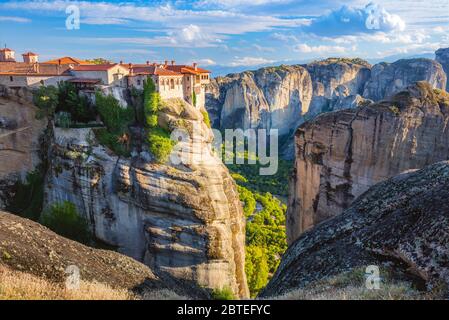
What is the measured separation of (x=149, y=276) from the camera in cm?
1424

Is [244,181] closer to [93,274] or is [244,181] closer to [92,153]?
[92,153]

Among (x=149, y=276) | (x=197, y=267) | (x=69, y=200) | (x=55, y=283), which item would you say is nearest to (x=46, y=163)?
(x=69, y=200)

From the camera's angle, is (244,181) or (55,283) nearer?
(55,283)

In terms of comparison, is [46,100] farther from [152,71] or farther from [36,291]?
[36,291]

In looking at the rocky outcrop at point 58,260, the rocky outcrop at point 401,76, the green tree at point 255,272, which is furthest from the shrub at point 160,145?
the rocky outcrop at point 401,76

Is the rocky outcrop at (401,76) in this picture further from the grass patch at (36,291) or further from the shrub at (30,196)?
the grass patch at (36,291)

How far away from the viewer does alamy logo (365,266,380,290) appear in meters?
8.72

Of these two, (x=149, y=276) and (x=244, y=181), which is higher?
(x=149, y=276)

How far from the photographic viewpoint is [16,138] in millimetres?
30812

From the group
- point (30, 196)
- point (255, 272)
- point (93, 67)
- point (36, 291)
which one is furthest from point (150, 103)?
point (36, 291)

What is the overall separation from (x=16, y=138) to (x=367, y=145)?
83.4ft

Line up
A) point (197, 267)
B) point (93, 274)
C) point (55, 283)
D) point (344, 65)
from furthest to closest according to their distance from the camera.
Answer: point (344, 65) → point (197, 267) → point (93, 274) → point (55, 283)

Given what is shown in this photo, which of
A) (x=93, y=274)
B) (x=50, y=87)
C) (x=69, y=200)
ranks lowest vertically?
(x=69, y=200)
